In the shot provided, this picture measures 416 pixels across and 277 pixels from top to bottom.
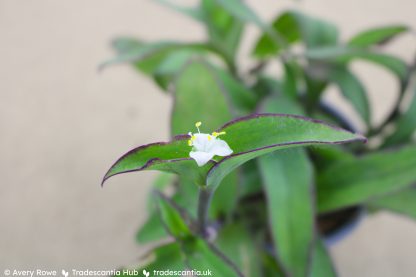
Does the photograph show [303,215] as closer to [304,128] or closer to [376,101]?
[304,128]

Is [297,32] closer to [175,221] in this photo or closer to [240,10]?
[240,10]

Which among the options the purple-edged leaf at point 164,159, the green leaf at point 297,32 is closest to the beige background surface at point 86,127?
the green leaf at point 297,32

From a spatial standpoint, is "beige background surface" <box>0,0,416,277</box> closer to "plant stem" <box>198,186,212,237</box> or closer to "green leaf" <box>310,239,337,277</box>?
"green leaf" <box>310,239,337,277</box>

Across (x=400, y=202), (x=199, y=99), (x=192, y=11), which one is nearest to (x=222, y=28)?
(x=192, y=11)

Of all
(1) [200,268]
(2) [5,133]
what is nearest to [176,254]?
(1) [200,268]

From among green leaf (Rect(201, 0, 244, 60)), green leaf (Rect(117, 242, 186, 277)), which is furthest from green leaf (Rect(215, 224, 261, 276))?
green leaf (Rect(201, 0, 244, 60))

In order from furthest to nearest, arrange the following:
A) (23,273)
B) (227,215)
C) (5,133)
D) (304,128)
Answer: (5,133) → (23,273) → (227,215) → (304,128)
